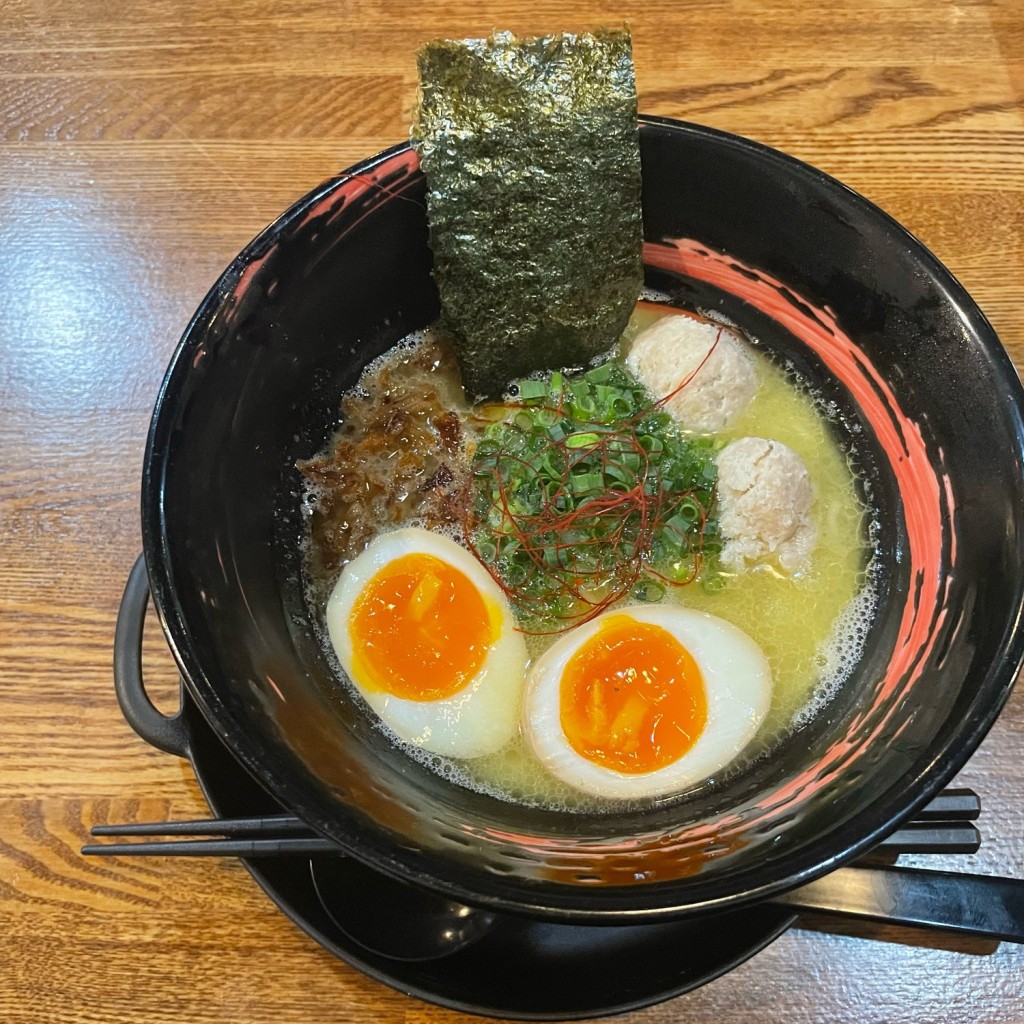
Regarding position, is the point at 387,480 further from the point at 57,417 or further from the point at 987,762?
the point at 987,762

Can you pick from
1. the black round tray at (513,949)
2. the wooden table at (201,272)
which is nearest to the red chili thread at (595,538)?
the black round tray at (513,949)

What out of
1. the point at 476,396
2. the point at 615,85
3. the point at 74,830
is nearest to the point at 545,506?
the point at 476,396

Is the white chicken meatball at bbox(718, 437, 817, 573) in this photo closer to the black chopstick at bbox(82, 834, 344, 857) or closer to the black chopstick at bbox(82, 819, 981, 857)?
the black chopstick at bbox(82, 819, 981, 857)

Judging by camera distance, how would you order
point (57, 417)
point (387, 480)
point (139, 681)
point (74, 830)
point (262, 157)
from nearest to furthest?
point (139, 681), point (74, 830), point (387, 480), point (57, 417), point (262, 157)

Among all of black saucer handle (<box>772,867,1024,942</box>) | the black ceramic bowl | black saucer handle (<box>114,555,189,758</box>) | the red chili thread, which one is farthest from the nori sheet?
black saucer handle (<box>772,867,1024,942</box>)

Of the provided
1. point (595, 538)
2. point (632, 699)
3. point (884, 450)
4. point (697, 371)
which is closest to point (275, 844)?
point (632, 699)

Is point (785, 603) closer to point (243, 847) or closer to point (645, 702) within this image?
point (645, 702)
